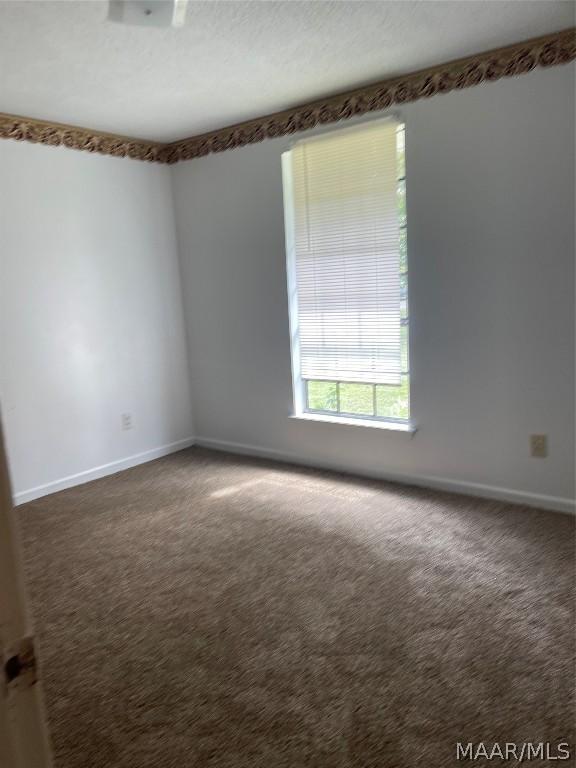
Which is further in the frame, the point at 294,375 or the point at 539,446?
the point at 294,375

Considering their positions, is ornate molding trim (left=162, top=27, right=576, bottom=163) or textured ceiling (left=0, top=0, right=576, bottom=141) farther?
ornate molding trim (left=162, top=27, right=576, bottom=163)

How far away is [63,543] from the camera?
9.86 feet

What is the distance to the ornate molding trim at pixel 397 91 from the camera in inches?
108

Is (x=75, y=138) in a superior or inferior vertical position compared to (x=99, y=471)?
superior

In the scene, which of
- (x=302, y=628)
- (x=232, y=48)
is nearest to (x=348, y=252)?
(x=232, y=48)

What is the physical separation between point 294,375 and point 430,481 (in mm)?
1152

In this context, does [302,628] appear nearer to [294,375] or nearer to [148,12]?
[294,375]

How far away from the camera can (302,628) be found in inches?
85.1

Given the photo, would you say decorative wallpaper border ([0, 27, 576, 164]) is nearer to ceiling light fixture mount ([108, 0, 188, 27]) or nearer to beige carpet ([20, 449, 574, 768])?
ceiling light fixture mount ([108, 0, 188, 27])

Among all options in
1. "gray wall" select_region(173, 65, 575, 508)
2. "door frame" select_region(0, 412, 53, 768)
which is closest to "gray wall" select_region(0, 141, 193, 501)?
"gray wall" select_region(173, 65, 575, 508)

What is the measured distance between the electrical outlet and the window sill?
2.18ft

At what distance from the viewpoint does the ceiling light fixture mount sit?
2.01 metres

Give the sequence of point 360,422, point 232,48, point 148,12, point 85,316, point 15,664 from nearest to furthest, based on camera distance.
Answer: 1. point 15,664
2. point 148,12
3. point 232,48
4. point 360,422
5. point 85,316

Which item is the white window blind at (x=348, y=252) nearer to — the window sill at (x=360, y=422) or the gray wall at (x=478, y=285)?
the gray wall at (x=478, y=285)
